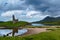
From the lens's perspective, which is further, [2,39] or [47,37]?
[47,37]

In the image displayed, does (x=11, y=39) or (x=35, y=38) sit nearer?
(x=11, y=39)

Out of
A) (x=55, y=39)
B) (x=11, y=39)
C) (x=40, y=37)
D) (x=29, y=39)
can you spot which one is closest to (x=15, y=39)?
(x=11, y=39)

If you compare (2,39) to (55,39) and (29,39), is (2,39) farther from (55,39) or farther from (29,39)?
(55,39)

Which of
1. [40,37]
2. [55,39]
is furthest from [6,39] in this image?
[55,39]

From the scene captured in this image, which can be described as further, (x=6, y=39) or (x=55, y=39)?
(x=55, y=39)

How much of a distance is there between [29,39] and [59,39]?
4.55 meters

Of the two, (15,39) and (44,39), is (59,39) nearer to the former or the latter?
(44,39)

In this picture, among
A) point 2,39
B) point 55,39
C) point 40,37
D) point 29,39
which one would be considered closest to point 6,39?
point 2,39

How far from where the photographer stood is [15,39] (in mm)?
26094

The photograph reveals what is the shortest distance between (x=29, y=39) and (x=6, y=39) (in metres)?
3.38

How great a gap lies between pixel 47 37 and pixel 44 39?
132 cm

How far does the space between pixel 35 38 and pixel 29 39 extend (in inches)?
38.8

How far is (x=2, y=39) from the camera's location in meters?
26.2

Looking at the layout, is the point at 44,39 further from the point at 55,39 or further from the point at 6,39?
the point at 6,39
